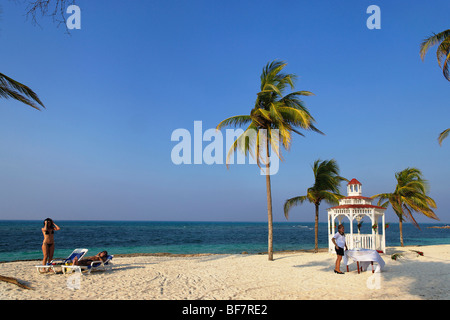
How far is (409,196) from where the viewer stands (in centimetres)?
2014

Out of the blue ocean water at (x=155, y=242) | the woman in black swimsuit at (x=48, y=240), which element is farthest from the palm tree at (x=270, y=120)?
the blue ocean water at (x=155, y=242)

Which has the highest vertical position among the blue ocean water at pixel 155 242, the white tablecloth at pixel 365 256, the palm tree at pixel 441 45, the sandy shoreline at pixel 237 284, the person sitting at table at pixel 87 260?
the palm tree at pixel 441 45

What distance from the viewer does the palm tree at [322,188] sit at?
18837 mm

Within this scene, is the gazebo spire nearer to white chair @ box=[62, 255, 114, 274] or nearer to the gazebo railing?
the gazebo railing

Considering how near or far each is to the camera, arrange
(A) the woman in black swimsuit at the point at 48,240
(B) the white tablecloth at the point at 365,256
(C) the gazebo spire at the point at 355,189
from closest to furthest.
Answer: (B) the white tablecloth at the point at 365,256 → (A) the woman in black swimsuit at the point at 48,240 → (C) the gazebo spire at the point at 355,189

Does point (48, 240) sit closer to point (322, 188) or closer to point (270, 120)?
point (270, 120)

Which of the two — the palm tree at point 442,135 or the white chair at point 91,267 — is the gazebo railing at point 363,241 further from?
the white chair at point 91,267

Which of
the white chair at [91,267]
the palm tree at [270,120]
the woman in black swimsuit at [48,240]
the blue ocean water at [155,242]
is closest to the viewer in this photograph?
the white chair at [91,267]

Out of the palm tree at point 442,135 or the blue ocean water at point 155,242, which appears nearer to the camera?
the palm tree at point 442,135

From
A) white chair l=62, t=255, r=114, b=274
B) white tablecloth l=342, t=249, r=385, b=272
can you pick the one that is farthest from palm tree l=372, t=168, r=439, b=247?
white chair l=62, t=255, r=114, b=274

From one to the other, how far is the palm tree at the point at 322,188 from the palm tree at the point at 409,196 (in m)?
4.01

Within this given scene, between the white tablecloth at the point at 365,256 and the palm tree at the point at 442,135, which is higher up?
the palm tree at the point at 442,135
